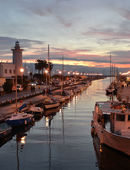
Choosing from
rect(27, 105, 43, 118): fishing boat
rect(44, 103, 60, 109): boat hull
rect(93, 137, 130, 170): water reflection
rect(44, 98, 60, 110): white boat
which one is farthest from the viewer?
rect(44, 98, 60, 110): white boat

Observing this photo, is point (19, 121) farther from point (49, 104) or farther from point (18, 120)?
A: point (49, 104)

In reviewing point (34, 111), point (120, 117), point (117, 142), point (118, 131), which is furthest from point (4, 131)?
point (34, 111)

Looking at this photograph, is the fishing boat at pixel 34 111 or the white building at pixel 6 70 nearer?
the fishing boat at pixel 34 111

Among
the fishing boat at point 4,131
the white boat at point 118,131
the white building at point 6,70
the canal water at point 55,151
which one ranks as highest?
the white building at point 6,70

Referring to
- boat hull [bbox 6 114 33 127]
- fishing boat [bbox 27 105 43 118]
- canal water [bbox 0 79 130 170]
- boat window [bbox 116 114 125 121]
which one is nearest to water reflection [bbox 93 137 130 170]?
canal water [bbox 0 79 130 170]

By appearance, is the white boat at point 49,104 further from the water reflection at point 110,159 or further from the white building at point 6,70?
the white building at point 6,70

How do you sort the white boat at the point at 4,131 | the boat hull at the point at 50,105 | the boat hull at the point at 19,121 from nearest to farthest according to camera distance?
the white boat at the point at 4,131
the boat hull at the point at 19,121
the boat hull at the point at 50,105

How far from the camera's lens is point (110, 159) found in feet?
Result: 71.5

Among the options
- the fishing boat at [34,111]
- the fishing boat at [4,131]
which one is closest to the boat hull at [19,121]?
the fishing boat at [4,131]

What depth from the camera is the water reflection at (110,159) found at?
66.8 ft

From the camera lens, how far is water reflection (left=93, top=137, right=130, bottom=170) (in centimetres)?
2038

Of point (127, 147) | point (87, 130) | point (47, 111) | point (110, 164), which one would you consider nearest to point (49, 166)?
point (110, 164)

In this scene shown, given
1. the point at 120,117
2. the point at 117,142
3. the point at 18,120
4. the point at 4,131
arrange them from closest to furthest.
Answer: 1. the point at 117,142
2. the point at 120,117
3. the point at 4,131
4. the point at 18,120

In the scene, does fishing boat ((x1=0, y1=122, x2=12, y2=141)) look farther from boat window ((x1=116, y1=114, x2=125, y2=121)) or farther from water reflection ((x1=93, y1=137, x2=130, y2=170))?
boat window ((x1=116, y1=114, x2=125, y2=121))
